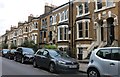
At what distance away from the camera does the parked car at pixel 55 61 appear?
14.3m

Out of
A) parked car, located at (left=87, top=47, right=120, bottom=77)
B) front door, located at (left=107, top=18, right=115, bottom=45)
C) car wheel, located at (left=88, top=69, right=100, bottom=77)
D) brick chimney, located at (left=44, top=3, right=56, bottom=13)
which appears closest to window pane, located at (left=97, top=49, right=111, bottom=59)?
parked car, located at (left=87, top=47, right=120, bottom=77)

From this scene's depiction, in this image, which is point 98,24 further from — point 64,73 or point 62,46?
point 64,73

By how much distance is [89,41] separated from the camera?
27203mm

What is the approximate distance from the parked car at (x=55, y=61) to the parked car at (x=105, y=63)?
3080 mm

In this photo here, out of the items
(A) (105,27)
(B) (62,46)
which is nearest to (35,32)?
(B) (62,46)

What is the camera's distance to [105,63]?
10406 millimetres

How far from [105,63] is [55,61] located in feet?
16.2

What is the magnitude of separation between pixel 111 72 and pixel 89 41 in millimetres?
17145

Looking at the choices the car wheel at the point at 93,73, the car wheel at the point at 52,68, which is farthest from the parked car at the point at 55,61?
the car wheel at the point at 93,73

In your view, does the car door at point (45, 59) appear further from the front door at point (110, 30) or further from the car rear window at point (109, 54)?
the front door at point (110, 30)

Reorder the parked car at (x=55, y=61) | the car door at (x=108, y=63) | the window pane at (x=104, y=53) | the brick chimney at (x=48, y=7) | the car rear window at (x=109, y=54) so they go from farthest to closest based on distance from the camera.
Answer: the brick chimney at (x=48, y=7), the parked car at (x=55, y=61), the window pane at (x=104, y=53), the car rear window at (x=109, y=54), the car door at (x=108, y=63)

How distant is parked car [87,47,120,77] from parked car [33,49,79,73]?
3.08 meters

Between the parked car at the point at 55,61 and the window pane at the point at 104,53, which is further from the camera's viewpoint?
the parked car at the point at 55,61

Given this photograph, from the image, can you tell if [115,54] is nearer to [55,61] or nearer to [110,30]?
[55,61]
